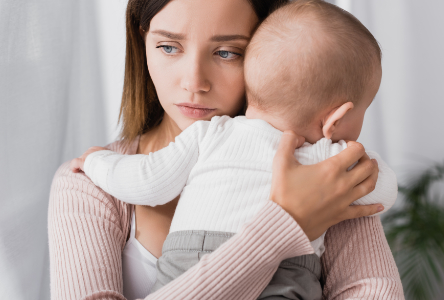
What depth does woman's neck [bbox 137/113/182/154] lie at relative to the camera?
1500mm

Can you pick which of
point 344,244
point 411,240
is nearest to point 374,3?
point 411,240

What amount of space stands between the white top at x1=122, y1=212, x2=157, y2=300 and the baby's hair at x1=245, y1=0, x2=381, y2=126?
1.94 feet

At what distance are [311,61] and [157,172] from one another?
18.9 inches

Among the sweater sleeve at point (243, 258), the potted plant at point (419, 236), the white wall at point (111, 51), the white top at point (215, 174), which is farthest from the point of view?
the potted plant at point (419, 236)

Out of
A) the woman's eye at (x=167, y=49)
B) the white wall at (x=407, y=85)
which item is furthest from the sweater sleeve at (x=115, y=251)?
the white wall at (x=407, y=85)

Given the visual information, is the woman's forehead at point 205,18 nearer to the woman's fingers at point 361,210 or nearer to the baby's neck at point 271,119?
the baby's neck at point 271,119

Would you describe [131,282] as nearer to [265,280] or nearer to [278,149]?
[265,280]

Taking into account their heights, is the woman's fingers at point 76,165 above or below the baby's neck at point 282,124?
below

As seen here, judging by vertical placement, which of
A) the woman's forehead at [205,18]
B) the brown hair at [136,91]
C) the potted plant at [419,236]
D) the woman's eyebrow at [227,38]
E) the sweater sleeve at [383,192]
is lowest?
the potted plant at [419,236]

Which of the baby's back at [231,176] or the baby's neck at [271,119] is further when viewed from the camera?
the baby's neck at [271,119]

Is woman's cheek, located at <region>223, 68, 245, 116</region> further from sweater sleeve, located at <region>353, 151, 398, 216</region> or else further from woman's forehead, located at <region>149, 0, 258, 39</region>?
sweater sleeve, located at <region>353, 151, 398, 216</region>

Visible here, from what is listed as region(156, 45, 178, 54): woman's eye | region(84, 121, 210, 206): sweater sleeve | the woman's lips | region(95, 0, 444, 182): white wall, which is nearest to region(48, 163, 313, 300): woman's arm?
region(84, 121, 210, 206): sweater sleeve

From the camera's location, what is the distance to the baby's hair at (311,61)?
1.05m

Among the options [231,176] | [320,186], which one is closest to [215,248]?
[231,176]
